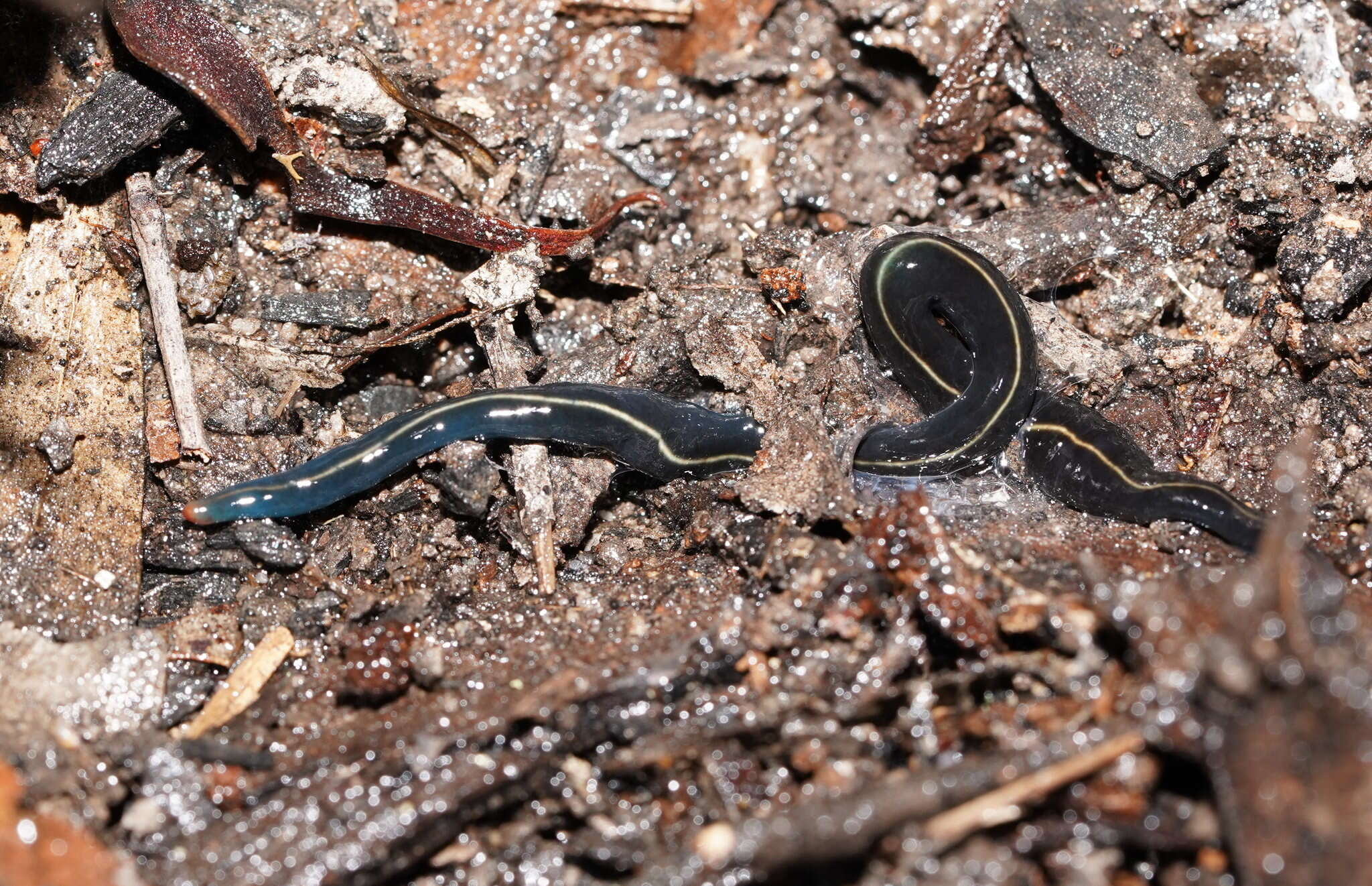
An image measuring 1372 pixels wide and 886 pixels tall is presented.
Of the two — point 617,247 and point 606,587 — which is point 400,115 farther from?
point 606,587

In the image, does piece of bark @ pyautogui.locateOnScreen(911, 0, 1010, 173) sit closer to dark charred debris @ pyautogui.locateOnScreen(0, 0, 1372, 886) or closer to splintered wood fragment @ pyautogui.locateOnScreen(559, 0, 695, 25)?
dark charred debris @ pyautogui.locateOnScreen(0, 0, 1372, 886)

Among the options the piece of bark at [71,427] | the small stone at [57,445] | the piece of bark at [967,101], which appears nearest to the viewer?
the piece of bark at [71,427]

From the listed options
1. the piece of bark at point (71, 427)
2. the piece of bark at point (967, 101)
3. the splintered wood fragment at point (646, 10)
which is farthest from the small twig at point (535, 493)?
the piece of bark at point (967, 101)

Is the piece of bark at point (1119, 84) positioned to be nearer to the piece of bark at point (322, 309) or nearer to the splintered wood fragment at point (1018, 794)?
the splintered wood fragment at point (1018, 794)

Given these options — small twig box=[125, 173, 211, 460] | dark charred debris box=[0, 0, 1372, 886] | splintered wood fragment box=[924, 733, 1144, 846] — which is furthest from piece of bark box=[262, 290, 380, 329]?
splintered wood fragment box=[924, 733, 1144, 846]

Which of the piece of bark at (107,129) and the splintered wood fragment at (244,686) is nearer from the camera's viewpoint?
the splintered wood fragment at (244,686)

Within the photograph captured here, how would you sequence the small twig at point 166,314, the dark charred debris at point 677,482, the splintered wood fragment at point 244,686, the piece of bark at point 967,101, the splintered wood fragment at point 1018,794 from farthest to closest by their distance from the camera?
the piece of bark at point 967,101 < the small twig at point 166,314 < the splintered wood fragment at point 244,686 < the dark charred debris at point 677,482 < the splintered wood fragment at point 1018,794
